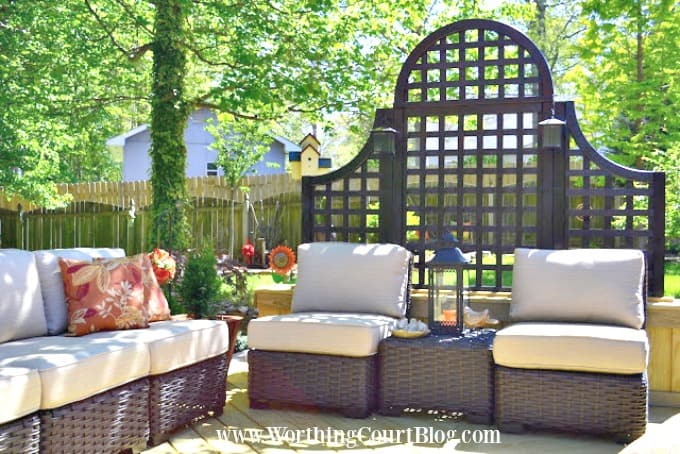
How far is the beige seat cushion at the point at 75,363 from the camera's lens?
2592 millimetres

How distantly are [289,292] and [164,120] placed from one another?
11.0ft

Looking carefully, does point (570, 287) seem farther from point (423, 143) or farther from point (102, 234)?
point (102, 234)

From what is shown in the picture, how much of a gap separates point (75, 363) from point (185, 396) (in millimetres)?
803

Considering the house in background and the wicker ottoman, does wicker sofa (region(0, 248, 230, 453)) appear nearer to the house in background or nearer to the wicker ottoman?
the wicker ottoman

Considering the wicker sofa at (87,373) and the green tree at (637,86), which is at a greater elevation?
the green tree at (637,86)

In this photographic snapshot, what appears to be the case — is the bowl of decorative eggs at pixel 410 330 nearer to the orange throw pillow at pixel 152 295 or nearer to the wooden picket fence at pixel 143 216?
the orange throw pillow at pixel 152 295

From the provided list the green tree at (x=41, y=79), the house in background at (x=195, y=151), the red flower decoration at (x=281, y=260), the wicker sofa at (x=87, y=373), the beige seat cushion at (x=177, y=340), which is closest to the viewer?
the wicker sofa at (x=87, y=373)

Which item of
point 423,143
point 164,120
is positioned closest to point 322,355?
point 423,143

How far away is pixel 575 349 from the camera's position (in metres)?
3.34

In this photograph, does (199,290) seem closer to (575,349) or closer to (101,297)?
(101,297)

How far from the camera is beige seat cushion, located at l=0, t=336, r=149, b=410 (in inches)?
102

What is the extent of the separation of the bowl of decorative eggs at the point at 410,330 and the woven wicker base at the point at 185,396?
3.01 feet

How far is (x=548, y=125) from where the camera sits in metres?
4.22

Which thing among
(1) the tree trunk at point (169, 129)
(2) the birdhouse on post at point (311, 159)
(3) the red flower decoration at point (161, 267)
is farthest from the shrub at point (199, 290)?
(2) the birdhouse on post at point (311, 159)
